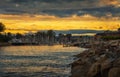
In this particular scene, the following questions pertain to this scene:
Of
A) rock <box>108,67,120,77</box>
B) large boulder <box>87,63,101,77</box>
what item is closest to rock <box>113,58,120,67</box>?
rock <box>108,67,120,77</box>

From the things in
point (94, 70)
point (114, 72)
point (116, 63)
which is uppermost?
point (116, 63)

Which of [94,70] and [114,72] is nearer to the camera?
[114,72]

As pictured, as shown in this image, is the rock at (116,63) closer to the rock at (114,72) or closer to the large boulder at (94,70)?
the rock at (114,72)

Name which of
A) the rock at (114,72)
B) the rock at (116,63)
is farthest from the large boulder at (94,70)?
the rock at (114,72)

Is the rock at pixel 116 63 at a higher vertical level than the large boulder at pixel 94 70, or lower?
higher

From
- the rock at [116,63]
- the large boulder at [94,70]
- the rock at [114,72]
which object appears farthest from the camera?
the large boulder at [94,70]

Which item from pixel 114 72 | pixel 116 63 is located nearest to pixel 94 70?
pixel 116 63

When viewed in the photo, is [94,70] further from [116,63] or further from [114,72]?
[114,72]

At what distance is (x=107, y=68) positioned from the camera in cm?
3775

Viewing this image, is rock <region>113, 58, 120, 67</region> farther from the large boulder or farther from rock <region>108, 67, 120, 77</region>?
the large boulder

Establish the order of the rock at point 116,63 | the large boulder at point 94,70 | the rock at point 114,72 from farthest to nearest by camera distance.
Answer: the large boulder at point 94,70, the rock at point 116,63, the rock at point 114,72

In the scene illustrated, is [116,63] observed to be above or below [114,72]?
above

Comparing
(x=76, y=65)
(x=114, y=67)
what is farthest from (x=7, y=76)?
(x=114, y=67)

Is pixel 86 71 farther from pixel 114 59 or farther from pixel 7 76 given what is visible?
pixel 7 76
